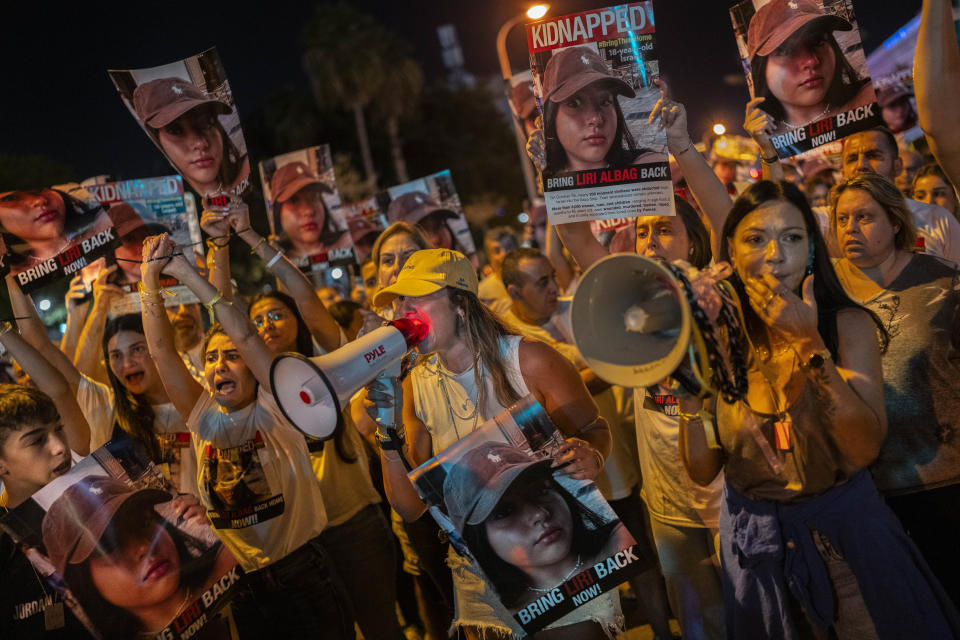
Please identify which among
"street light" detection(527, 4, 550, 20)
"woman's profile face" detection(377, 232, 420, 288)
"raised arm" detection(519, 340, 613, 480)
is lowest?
"raised arm" detection(519, 340, 613, 480)

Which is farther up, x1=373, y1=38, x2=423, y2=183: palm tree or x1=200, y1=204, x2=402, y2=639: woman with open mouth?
x1=373, y1=38, x2=423, y2=183: palm tree

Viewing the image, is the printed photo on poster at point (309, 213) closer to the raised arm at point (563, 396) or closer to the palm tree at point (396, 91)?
the raised arm at point (563, 396)

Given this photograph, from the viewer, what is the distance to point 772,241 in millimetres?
2412

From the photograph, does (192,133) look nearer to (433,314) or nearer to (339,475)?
(339,475)

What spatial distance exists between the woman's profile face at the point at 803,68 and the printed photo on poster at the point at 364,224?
480 centimetres

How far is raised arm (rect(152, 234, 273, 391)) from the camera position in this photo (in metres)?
3.50

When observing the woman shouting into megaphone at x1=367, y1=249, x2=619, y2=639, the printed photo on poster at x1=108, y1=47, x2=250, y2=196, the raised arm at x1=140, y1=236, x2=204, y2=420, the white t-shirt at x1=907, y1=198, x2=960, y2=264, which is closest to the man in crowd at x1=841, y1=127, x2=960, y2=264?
the white t-shirt at x1=907, y1=198, x2=960, y2=264

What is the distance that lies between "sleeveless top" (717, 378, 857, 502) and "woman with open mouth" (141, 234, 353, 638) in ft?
7.14

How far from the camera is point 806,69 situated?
3.90 m

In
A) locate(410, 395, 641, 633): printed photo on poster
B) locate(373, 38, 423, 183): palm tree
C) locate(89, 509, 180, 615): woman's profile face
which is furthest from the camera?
locate(373, 38, 423, 183): palm tree

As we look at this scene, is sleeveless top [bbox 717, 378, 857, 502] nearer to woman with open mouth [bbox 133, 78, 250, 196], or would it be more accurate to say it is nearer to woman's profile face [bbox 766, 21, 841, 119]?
woman's profile face [bbox 766, 21, 841, 119]

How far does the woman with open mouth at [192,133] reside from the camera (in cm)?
418

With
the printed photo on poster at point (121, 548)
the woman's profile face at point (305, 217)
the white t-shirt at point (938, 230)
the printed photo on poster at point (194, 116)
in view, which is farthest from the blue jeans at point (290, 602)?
the white t-shirt at point (938, 230)

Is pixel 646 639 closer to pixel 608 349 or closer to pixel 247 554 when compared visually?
pixel 247 554
